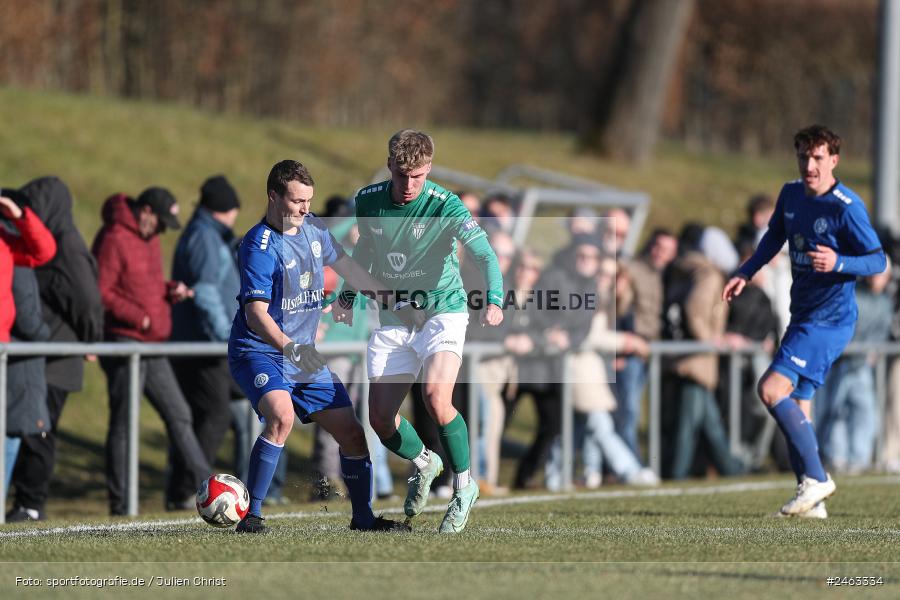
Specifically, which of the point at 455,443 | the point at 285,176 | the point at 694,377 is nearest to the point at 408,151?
the point at 285,176

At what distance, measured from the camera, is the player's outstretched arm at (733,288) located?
9.84 meters

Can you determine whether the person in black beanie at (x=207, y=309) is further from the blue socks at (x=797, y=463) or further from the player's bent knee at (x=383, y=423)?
the blue socks at (x=797, y=463)

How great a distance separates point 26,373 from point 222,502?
2.53 m

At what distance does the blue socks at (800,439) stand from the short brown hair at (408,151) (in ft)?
9.82

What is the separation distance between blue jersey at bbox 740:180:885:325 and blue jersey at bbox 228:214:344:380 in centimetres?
298

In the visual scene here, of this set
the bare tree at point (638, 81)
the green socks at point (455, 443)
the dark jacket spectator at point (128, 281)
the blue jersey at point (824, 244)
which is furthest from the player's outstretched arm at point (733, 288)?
the bare tree at point (638, 81)

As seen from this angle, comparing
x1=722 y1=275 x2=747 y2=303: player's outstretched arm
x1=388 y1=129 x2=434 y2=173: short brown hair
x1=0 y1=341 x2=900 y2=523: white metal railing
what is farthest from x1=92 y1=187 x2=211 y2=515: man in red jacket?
x1=722 y1=275 x2=747 y2=303: player's outstretched arm

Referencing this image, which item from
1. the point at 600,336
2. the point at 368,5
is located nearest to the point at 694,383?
the point at 600,336

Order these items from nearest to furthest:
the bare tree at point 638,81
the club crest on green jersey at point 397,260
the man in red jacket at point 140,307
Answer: the club crest on green jersey at point 397,260
the man in red jacket at point 140,307
the bare tree at point 638,81

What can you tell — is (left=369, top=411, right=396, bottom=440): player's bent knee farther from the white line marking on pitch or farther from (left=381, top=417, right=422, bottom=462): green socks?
the white line marking on pitch

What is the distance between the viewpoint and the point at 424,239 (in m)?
8.62

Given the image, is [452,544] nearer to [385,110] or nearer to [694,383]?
[694,383]

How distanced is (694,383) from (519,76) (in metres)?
29.5

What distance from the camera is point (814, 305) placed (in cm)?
997
